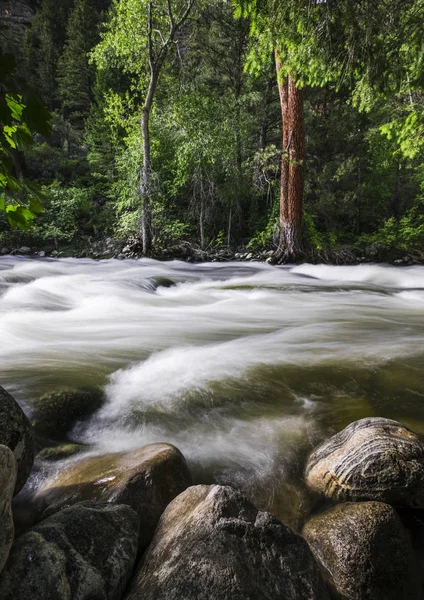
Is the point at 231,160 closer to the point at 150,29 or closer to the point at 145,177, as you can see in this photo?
the point at 145,177

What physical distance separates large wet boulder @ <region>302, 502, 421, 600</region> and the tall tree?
11.4 metres

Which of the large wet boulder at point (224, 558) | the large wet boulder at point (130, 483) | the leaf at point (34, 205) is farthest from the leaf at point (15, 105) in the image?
the large wet boulder at point (130, 483)

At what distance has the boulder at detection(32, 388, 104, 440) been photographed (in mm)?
2699

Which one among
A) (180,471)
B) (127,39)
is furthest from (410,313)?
(127,39)

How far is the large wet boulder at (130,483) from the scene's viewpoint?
6.24ft

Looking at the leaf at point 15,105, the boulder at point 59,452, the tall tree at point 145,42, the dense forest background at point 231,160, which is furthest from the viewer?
the dense forest background at point 231,160

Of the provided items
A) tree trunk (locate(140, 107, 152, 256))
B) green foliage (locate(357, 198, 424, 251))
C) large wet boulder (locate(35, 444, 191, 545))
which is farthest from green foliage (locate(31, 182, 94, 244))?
large wet boulder (locate(35, 444, 191, 545))

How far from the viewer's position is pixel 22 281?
851 cm

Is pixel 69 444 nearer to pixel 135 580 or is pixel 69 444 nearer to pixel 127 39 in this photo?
pixel 135 580

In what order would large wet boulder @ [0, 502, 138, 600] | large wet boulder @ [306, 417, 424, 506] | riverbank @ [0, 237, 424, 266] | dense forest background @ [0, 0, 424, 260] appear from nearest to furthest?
large wet boulder @ [0, 502, 138, 600] < large wet boulder @ [306, 417, 424, 506] < riverbank @ [0, 237, 424, 266] < dense forest background @ [0, 0, 424, 260]

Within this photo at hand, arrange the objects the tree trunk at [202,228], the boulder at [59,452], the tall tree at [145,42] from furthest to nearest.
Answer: the tree trunk at [202,228]
the tall tree at [145,42]
the boulder at [59,452]

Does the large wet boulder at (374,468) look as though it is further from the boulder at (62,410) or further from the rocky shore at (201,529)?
the boulder at (62,410)

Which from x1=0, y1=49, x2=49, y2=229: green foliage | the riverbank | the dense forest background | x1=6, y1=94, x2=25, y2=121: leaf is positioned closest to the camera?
x1=0, y1=49, x2=49, y2=229: green foliage

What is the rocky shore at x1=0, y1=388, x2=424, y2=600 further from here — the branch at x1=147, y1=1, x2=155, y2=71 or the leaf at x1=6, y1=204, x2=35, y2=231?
the branch at x1=147, y1=1, x2=155, y2=71
